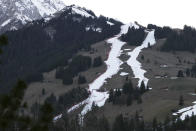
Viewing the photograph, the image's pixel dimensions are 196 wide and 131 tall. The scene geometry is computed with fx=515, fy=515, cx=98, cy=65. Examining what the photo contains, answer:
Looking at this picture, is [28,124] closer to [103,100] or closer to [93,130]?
[93,130]

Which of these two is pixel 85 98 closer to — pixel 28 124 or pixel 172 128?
pixel 172 128

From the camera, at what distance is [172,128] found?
413 feet

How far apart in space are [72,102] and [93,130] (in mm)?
63871

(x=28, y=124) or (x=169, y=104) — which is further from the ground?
(x=28, y=124)

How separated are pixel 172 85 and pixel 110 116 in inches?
1467

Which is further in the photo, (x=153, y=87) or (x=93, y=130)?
(x=153, y=87)

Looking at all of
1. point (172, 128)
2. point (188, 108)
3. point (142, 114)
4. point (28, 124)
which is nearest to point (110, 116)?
point (142, 114)

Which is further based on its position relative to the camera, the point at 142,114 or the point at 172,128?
the point at 142,114

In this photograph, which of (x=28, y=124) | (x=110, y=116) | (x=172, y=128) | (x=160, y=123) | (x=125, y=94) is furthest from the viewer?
(x=125, y=94)

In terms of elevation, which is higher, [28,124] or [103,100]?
[28,124]

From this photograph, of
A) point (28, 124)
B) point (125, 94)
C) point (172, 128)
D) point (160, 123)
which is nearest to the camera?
point (28, 124)

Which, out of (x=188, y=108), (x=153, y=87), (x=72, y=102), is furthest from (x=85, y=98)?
(x=188, y=108)

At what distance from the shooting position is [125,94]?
609 ft

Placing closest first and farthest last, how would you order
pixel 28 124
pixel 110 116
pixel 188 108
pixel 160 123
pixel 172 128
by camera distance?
pixel 28 124 → pixel 172 128 → pixel 160 123 → pixel 188 108 → pixel 110 116
